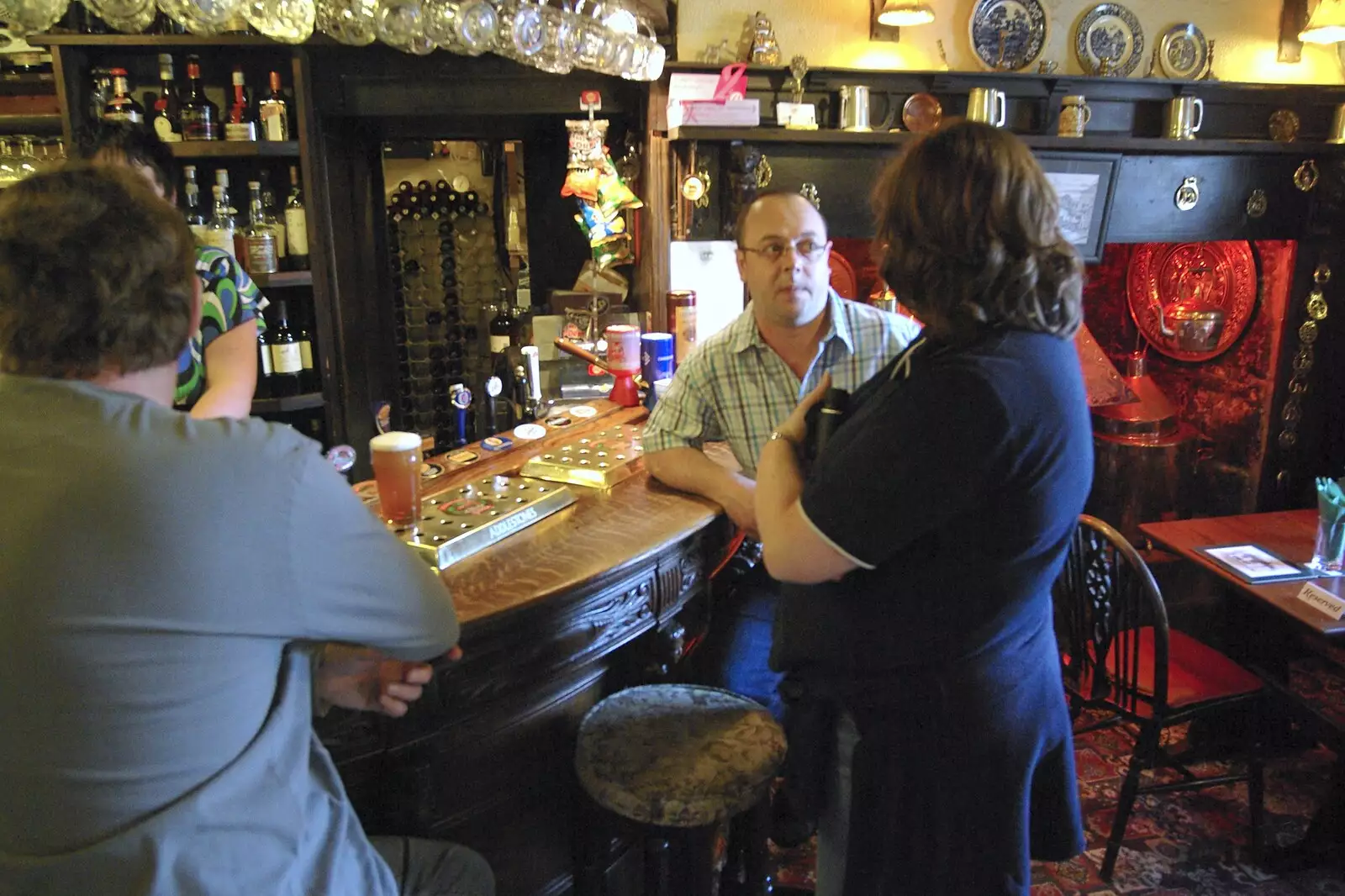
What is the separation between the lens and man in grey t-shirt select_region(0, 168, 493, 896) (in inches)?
33.4

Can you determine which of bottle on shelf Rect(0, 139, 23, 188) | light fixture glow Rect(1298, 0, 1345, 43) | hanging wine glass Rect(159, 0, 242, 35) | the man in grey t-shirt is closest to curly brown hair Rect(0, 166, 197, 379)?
the man in grey t-shirt

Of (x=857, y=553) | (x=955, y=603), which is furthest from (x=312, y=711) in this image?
(x=955, y=603)

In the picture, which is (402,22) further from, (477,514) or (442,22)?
(477,514)

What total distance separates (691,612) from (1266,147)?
3.22 m

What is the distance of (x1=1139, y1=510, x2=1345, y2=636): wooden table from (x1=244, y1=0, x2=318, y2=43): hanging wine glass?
9.42 feet

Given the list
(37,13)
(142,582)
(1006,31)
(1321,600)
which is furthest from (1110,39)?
(142,582)

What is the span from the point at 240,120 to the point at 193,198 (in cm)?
33

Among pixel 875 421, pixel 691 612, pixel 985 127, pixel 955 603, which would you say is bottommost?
pixel 691 612

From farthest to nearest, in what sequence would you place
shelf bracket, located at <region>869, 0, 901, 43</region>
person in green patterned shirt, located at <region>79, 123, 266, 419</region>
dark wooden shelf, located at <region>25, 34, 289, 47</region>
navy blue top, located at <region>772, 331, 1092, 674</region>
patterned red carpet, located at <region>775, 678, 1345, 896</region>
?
shelf bracket, located at <region>869, 0, 901, 43</region>, dark wooden shelf, located at <region>25, 34, 289, 47</region>, patterned red carpet, located at <region>775, 678, 1345, 896</region>, person in green patterned shirt, located at <region>79, 123, 266, 419</region>, navy blue top, located at <region>772, 331, 1092, 674</region>

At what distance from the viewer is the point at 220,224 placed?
3320 millimetres

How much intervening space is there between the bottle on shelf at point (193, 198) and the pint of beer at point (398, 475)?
77.0 inches

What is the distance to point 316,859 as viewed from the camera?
104cm

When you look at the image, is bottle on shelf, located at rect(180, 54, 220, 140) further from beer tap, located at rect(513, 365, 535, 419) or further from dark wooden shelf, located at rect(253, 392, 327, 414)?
beer tap, located at rect(513, 365, 535, 419)

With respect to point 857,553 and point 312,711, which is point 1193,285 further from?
point 312,711
